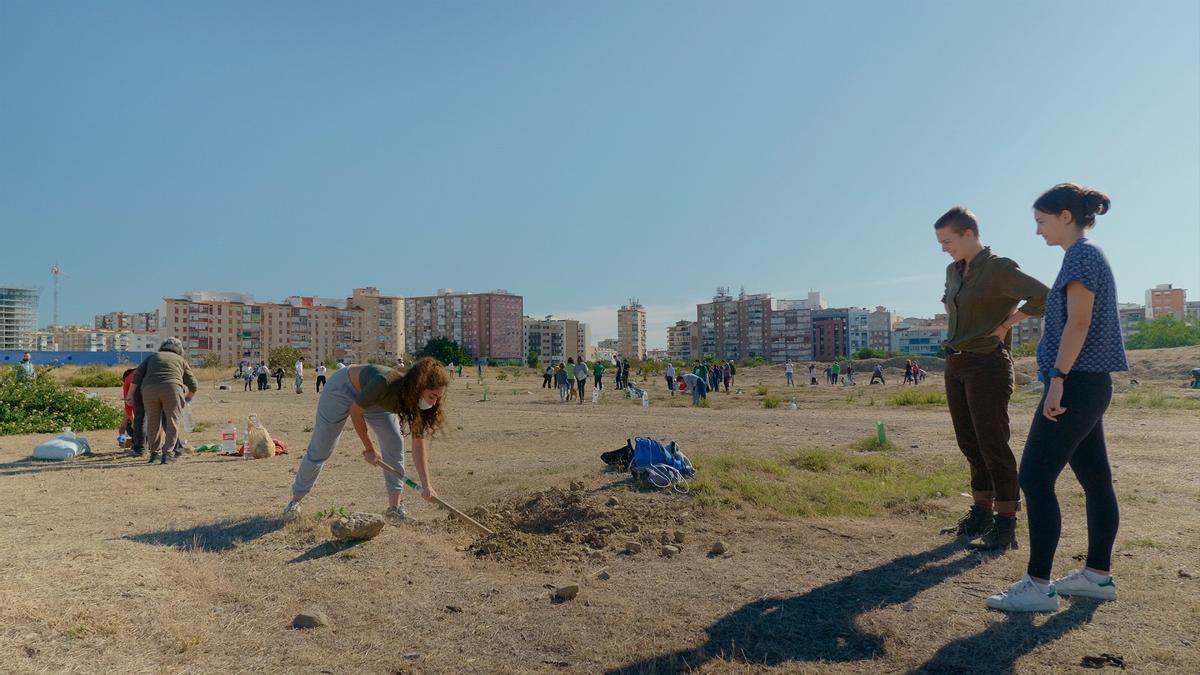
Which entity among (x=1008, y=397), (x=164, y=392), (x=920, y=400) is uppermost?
(x=1008, y=397)

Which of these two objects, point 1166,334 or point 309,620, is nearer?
point 309,620

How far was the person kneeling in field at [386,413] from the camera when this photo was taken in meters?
4.98

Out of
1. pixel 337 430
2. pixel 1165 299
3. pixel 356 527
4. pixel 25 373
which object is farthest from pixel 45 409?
pixel 1165 299

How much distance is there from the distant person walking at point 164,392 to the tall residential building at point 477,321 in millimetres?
141174

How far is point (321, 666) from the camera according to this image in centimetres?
306

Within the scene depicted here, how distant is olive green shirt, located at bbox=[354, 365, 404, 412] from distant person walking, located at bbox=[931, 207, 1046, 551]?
372 cm

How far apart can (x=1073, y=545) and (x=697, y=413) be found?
604 inches

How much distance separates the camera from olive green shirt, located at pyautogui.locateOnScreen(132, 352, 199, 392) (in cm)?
895

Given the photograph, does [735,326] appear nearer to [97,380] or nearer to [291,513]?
[97,380]

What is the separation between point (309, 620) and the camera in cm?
350

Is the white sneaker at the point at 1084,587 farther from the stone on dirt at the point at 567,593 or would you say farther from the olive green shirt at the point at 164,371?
the olive green shirt at the point at 164,371

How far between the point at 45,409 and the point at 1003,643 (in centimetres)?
1698

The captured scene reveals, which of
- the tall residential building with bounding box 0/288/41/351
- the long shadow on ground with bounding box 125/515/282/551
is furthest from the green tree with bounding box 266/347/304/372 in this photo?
the tall residential building with bounding box 0/288/41/351

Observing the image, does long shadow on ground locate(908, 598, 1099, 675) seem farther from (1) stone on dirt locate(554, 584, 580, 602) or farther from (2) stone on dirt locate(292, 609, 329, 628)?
(2) stone on dirt locate(292, 609, 329, 628)
